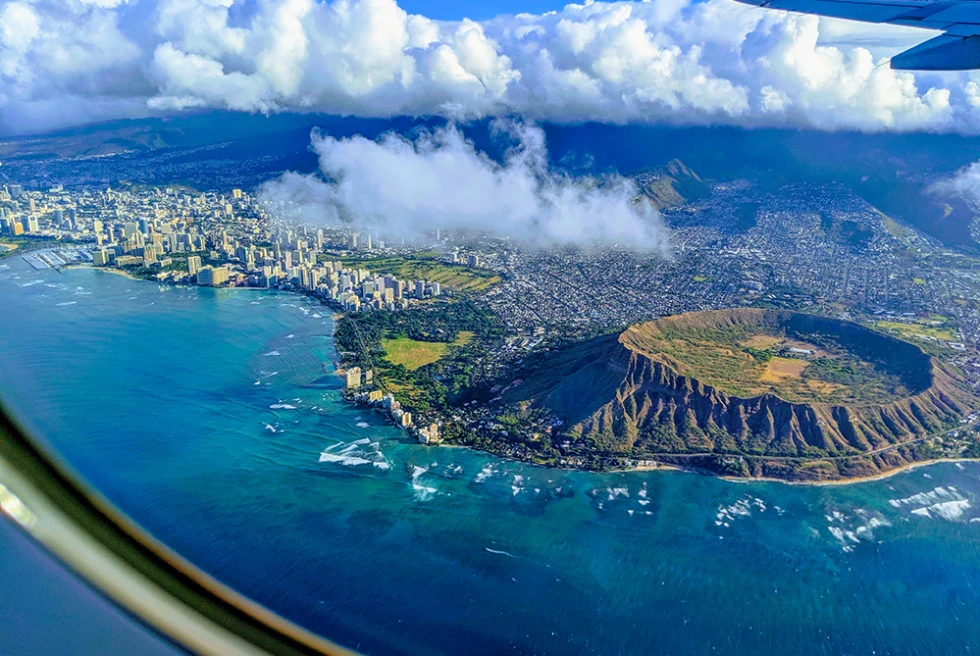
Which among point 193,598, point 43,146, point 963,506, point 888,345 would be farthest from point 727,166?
point 193,598

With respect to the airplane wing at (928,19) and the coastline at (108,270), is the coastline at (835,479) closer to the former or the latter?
the airplane wing at (928,19)

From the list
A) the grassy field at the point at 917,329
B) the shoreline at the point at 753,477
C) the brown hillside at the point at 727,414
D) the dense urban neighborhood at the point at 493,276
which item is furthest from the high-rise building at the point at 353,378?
the grassy field at the point at 917,329

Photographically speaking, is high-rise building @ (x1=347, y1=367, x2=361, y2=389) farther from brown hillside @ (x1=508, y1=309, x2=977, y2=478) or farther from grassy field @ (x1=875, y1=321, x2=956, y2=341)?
grassy field @ (x1=875, y1=321, x2=956, y2=341)

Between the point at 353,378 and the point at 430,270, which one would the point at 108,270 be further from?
the point at 353,378

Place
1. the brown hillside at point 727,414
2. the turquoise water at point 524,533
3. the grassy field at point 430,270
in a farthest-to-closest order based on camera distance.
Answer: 1. the grassy field at point 430,270
2. the brown hillside at point 727,414
3. the turquoise water at point 524,533

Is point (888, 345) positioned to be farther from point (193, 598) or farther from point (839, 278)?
point (193, 598)

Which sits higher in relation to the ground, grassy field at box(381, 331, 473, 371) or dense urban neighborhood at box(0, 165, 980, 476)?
dense urban neighborhood at box(0, 165, 980, 476)

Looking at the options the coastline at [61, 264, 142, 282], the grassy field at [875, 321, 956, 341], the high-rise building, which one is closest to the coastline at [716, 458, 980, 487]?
the grassy field at [875, 321, 956, 341]
